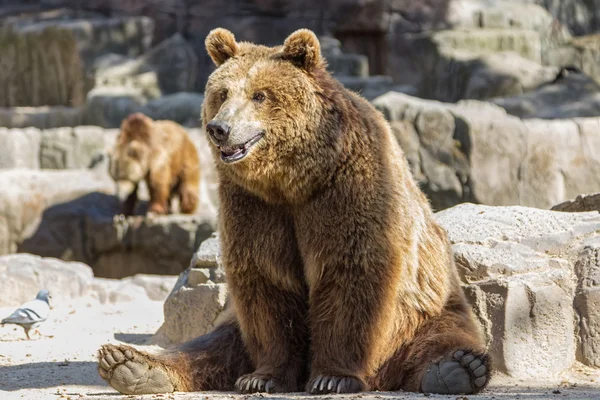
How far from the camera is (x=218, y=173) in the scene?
4715 mm

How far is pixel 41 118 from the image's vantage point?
18219mm

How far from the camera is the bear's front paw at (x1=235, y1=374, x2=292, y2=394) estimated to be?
447 cm

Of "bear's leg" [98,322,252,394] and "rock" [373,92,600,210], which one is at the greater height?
"bear's leg" [98,322,252,394]

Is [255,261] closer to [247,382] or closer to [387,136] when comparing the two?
[247,382]

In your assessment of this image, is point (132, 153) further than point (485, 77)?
No

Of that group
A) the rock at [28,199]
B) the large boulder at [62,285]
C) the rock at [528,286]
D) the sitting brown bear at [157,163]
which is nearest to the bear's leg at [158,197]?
the sitting brown bear at [157,163]

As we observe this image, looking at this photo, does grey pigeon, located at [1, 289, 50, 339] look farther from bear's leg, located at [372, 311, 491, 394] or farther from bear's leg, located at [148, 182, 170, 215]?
bear's leg, located at [148, 182, 170, 215]

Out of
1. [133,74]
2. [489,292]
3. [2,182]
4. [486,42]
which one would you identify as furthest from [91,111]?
[489,292]

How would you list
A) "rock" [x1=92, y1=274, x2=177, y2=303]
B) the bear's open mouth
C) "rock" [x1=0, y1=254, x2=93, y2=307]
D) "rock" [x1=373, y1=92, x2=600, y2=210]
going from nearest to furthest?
the bear's open mouth < "rock" [x1=0, y1=254, x2=93, y2=307] < "rock" [x1=92, y1=274, x2=177, y2=303] < "rock" [x1=373, y1=92, x2=600, y2=210]

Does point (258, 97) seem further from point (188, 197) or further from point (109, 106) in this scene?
point (109, 106)

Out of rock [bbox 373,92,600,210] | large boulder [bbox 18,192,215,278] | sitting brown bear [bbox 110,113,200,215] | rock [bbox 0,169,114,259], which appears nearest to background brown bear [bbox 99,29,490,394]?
rock [bbox 373,92,600,210]

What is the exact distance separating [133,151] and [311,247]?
8.91m

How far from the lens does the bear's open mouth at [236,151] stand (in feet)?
14.3

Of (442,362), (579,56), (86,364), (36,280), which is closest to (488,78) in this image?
(579,56)
